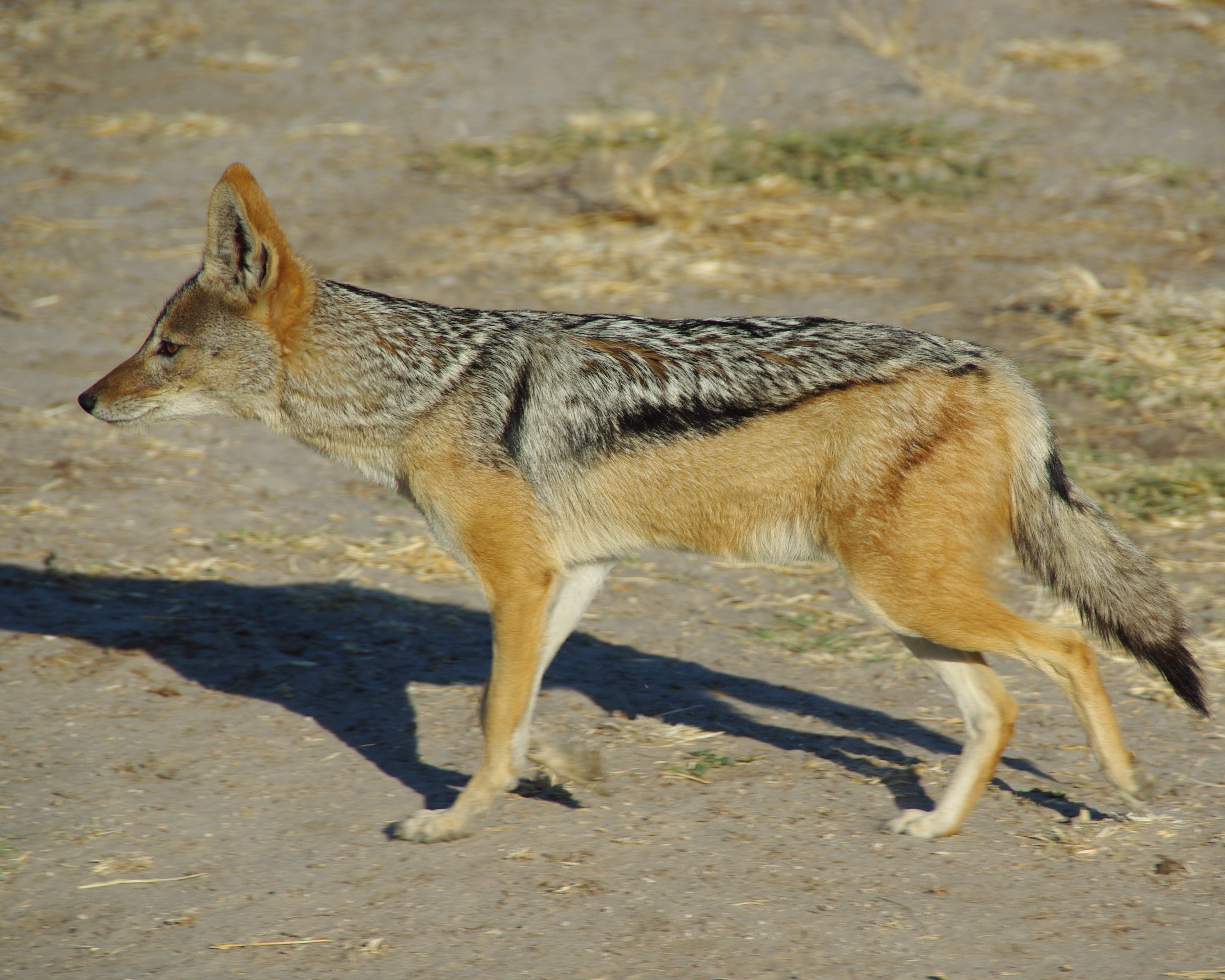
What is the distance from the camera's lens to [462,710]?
202 inches

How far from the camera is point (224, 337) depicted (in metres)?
4.43

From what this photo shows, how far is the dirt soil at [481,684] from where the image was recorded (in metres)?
3.72

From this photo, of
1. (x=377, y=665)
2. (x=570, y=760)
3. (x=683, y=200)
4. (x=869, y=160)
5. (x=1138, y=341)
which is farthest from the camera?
(x=869, y=160)

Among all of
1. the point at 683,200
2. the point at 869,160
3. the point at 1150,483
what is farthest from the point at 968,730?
the point at 869,160

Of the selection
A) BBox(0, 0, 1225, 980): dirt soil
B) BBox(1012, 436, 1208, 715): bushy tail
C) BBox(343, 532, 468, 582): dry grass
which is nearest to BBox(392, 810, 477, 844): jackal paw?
BBox(0, 0, 1225, 980): dirt soil

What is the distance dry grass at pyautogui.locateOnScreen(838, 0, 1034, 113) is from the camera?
12.3 meters

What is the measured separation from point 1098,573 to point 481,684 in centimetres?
248

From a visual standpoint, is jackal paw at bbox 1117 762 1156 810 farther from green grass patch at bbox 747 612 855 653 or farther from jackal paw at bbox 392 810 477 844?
jackal paw at bbox 392 810 477 844

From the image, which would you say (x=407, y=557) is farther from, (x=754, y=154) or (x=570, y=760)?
(x=754, y=154)

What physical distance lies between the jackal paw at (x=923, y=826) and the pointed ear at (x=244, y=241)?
274cm

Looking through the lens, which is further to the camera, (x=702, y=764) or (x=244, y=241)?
(x=702, y=764)

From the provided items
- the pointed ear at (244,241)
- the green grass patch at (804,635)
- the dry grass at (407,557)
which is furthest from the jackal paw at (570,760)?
the dry grass at (407,557)

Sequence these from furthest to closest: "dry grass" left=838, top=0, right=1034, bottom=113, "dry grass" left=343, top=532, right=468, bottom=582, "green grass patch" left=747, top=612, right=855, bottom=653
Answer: "dry grass" left=838, top=0, right=1034, bottom=113, "dry grass" left=343, top=532, right=468, bottom=582, "green grass patch" left=747, top=612, right=855, bottom=653

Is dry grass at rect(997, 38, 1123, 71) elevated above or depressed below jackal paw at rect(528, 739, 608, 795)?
above
